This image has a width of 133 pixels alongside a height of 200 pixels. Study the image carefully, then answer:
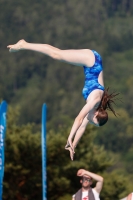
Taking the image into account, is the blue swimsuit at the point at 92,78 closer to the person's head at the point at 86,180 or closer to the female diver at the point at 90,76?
the female diver at the point at 90,76

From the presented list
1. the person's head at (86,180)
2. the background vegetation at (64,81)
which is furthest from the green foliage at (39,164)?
the person's head at (86,180)

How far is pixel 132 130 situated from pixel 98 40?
56.6 m

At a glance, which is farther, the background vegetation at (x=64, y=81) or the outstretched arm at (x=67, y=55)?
the background vegetation at (x=64, y=81)

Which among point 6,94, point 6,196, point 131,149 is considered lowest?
point 6,196

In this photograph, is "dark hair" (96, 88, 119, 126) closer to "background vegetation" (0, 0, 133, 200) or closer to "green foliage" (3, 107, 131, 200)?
"green foliage" (3, 107, 131, 200)

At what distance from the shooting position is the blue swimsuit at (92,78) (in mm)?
12594

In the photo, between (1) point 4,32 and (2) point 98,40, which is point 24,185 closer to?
(1) point 4,32

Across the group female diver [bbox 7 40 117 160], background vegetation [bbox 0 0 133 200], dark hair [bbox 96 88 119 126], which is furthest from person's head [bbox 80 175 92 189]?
background vegetation [bbox 0 0 133 200]

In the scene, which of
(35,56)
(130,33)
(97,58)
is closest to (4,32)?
(35,56)

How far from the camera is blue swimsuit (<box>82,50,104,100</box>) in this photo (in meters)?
12.6

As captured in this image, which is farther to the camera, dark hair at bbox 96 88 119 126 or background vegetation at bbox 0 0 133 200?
background vegetation at bbox 0 0 133 200

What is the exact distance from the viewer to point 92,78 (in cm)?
1270

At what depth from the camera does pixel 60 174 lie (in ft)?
120

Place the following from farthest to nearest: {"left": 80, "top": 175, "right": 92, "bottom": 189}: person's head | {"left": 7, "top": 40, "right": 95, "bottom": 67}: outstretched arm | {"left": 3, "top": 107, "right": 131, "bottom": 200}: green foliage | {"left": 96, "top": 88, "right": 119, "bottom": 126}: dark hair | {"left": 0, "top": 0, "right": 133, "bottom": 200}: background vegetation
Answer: {"left": 0, "top": 0, "right": 133, "bottom": 200}: background vegetation, {"left": 3, "top": 107, "right": 131, "bottom": 200}: green foliage, {"left": 80, "top": 175, "right": 92, "bottom": 189}: person's head, {"left": 7, "top": 40, "right": 95, "bottom": 67}: outstretched arm, {"left": 96, "top": 88, "right": 119, "bottom": 126}: dark hair
